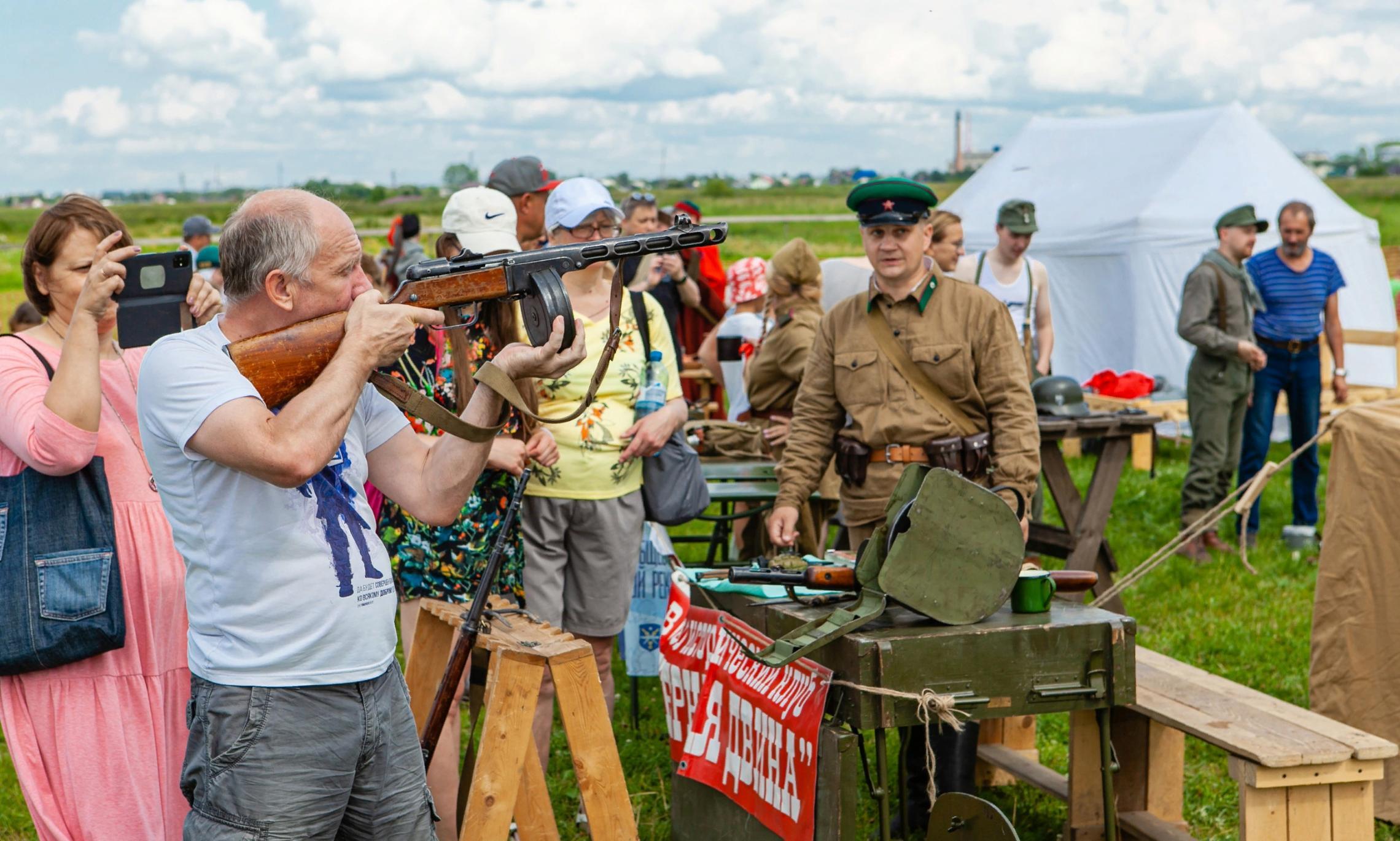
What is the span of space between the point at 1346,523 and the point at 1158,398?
6.98m

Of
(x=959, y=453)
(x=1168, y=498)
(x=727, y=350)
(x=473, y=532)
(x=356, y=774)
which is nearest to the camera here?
(x=356, y=774)

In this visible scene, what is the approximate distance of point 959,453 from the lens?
4.50 m

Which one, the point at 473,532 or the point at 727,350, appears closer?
the point at 473,532

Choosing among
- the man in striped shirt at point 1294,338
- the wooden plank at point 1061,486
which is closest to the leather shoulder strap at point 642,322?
the wooden plank at point 1061,486

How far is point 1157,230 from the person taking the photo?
12539 millimetres

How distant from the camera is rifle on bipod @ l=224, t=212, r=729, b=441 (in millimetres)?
2432

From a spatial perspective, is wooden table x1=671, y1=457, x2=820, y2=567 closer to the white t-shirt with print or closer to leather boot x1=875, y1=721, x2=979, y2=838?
leather boot x1=875, y1=721, x2=979, y2=838

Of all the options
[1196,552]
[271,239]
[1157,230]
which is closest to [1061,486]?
[1196,552]

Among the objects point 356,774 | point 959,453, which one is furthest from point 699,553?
point 356,774

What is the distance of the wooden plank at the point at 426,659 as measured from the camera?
393cm

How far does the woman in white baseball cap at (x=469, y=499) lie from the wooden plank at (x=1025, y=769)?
6.60 feet

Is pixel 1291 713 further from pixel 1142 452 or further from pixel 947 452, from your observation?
pixel 1142 452

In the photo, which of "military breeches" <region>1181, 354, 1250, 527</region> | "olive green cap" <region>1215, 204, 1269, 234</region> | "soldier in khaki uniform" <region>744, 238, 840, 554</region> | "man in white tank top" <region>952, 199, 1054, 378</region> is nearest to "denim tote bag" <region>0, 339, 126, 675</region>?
"soldier in khaki uniform" <region>744, 238, 840, 554</region>

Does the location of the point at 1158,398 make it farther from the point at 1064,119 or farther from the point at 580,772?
the point at 580,772
